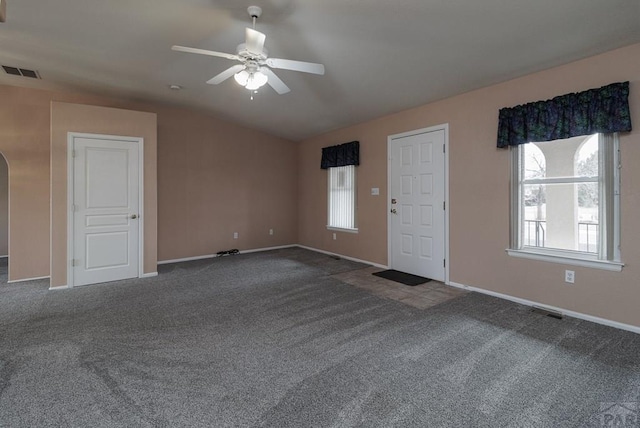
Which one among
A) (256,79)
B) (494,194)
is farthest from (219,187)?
(494,194)

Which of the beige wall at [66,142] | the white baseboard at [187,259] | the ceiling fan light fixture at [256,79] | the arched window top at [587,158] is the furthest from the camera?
the white baseboard at [187,259]

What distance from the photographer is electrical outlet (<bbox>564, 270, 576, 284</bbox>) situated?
3.05 m

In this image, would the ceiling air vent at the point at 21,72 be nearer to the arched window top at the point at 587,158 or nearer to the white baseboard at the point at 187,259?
the white baseboard at the point at 187,259

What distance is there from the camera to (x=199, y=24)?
9.62 ft

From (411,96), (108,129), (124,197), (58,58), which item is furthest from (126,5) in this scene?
(411,96)

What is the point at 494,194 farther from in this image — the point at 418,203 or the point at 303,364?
the point at 303,364

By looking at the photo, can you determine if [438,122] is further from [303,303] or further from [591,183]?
[303,303]

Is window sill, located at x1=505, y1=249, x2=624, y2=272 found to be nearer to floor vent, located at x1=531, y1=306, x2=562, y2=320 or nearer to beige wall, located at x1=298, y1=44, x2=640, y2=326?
beige wall, located at x1=298, y1=44, x2=640, y2=326

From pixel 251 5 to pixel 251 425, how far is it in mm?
3098

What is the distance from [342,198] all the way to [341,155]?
0.86m

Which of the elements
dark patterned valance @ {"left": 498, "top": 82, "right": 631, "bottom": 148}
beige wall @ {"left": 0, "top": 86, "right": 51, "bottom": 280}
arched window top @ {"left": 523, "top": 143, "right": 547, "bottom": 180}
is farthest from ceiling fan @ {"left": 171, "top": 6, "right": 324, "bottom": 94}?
beige wall @ {"left": 0, "top": 86, "right": 51, "bottom": 280}

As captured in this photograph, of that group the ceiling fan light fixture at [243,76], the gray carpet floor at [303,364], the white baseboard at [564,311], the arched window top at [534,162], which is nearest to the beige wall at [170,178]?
the gray carpet floor at [303,364]

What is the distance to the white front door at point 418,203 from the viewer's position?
4312 millimetres

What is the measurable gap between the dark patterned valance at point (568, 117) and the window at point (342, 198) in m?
2.81
